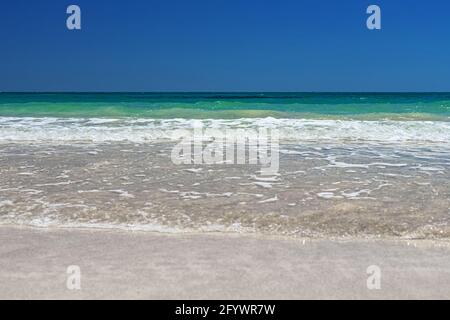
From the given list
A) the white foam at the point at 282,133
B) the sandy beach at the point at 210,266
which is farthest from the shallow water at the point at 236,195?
the white foam at the point at 282,133

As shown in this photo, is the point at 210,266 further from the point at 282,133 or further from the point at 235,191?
the point at 282,133

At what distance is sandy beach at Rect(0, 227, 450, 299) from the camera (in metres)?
3.04

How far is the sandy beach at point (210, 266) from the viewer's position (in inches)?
120

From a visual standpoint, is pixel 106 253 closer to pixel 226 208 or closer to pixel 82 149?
pixel 226 208

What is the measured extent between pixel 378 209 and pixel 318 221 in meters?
0.84

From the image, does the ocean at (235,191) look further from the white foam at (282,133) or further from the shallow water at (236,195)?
the white foam at (282,133)

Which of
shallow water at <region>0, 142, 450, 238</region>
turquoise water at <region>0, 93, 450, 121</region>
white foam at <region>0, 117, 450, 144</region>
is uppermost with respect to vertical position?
turquoise water at <region>0, 93, 450, 121</region>

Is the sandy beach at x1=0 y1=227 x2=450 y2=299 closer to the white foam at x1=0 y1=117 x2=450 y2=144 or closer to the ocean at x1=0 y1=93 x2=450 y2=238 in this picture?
the ocean at x1=0 y1=93 x2=450 y2=238

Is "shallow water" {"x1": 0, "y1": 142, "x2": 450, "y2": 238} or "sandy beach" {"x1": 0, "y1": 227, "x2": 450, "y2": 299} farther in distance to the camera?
"shallow water" {"x1": 0, "y1": 142, "x2": 450, "y2": 238}

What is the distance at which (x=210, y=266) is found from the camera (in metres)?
3.47

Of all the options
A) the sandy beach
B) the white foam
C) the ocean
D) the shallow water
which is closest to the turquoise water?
the white foam

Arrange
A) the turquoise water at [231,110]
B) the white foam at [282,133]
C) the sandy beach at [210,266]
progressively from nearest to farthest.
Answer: the sandy beach at [210,266] → the white foam at [282,133] → the turquoise water at [231,110]
